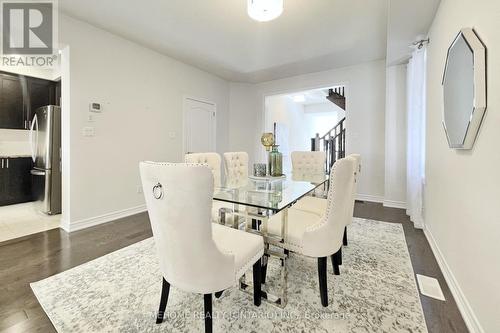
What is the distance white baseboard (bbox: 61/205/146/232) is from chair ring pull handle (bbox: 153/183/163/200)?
2.55 metres

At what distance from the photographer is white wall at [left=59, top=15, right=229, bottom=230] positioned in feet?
9.20

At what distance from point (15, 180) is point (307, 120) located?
8.71 m

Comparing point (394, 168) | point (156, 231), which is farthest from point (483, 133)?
point (394, 168)

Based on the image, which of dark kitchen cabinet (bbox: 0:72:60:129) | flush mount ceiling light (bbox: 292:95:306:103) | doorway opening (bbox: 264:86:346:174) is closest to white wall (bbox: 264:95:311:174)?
doorway opening (bbox: 264:86:346:174)

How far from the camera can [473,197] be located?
4.52 feet

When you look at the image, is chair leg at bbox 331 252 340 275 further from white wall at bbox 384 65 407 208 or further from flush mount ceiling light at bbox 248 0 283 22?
white wall at bbox 384 65 407 208

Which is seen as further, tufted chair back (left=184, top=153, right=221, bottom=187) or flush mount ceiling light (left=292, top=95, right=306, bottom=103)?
flush mount ceiling light (left=292, top=95, right=306, bottom=103)

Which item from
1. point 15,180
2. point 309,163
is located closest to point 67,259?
point 309,163

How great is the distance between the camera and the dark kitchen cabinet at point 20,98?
370cm

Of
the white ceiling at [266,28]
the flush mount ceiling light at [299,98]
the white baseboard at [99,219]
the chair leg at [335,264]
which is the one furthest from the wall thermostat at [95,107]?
the flush mount ceiling light at [299,98]

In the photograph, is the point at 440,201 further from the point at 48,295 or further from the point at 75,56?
the point at 75,56

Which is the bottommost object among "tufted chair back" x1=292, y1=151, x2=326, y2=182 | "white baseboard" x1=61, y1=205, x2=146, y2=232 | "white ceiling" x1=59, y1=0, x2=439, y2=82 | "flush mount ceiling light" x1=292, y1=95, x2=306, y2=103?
"white baseboard" x1=61, y1=205, x2=146, y2=232

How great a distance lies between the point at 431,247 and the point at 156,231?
2.67m

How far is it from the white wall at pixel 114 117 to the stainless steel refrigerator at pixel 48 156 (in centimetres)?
71
